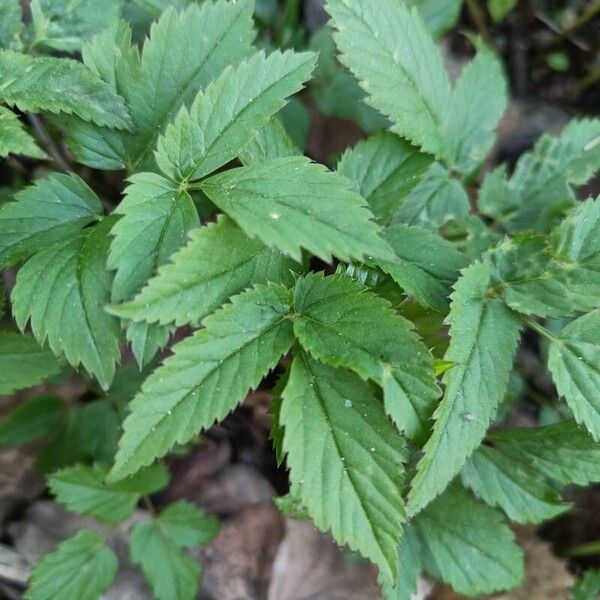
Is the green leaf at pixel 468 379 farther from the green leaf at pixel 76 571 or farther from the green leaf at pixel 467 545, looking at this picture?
the green leaf at pixel 76 571

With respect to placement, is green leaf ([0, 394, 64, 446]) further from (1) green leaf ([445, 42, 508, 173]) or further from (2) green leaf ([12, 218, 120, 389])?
(1) green leaf ([445, 42, 508, 173])

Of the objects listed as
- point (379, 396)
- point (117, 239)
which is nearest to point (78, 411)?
point (117, 239)

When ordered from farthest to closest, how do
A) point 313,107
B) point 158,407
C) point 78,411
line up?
point 313,107, point 78,411, point 158,407

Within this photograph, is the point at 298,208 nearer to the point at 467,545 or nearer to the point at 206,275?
the point at 206,275

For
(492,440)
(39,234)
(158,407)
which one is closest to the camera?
(158,407)

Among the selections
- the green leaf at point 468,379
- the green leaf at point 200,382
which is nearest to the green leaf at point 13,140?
the green leaf at point 200,382

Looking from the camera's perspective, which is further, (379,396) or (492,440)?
(492,440)

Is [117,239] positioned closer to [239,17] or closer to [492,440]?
[239,17]
